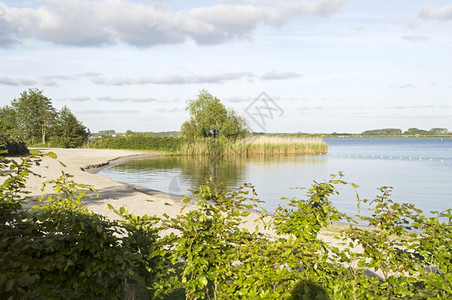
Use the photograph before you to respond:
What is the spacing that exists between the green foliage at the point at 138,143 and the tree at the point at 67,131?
2.56 m

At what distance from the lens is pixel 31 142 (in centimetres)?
5344

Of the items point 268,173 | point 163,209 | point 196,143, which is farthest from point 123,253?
point 196,143

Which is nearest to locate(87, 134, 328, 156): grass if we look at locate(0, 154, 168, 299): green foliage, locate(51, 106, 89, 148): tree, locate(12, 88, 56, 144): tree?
locate(51, 106, 89, 148): tree

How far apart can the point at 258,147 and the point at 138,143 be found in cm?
1773

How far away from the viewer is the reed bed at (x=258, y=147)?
138 ft

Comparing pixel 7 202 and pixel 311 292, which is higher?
pixel 7 202

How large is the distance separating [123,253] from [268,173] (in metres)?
23.4

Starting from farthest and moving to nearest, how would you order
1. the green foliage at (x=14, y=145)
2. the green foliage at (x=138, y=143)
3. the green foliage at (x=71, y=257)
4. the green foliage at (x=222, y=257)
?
1. the green foliage at (x=138, y=143)
2. the green foliage at (x=14, y=145)
3. the green foliage at (x=222, y=257)
4. the green foliage at (x=71, y=257)

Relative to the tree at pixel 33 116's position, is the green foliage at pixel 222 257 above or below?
below

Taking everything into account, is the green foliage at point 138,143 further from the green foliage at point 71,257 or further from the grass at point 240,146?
the green foliage at point 71,257

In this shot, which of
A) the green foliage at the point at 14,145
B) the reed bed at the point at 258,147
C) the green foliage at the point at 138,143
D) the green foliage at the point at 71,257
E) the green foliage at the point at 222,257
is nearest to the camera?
the green foliage at the point at 71,257

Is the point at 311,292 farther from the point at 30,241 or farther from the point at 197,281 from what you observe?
the point at 30,241

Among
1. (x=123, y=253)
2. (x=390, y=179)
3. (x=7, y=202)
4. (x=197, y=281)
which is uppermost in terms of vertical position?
(x=7, y=202)

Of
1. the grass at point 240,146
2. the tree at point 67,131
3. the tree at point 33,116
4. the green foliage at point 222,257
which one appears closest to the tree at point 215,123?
the grass at point 240,146
